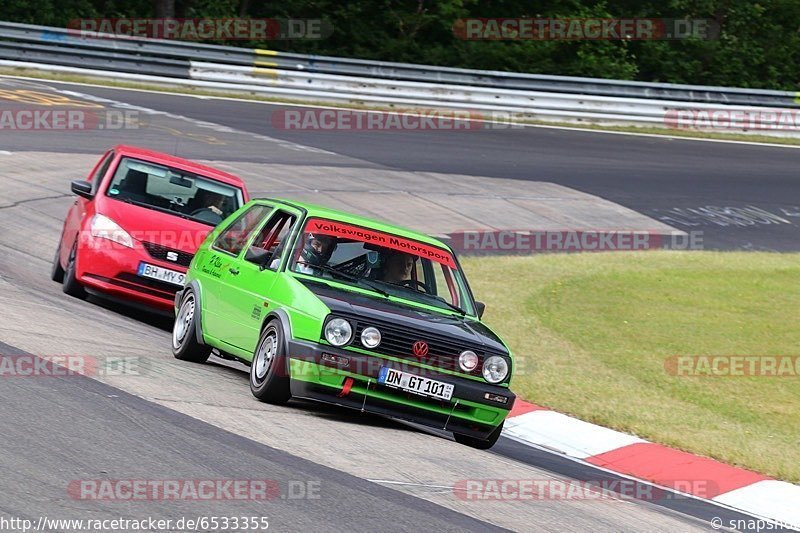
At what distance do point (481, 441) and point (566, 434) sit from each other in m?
1.64

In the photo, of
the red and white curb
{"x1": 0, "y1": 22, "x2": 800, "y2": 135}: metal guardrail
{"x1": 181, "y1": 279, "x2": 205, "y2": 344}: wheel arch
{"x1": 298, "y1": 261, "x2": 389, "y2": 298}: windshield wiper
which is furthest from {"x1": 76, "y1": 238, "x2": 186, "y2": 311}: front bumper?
{"x1": 0, "y1": 22, "x2": 800, "y2": 135}: metal guardrail

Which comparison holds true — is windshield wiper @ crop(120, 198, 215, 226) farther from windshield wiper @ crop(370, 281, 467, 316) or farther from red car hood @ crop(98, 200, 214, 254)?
windshield wiper @ crop(370, 281, 467, 316)

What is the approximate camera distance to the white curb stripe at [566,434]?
9961 millimetres

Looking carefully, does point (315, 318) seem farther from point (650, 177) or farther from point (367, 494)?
point (650, 177)

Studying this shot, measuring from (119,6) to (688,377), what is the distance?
1089 inches

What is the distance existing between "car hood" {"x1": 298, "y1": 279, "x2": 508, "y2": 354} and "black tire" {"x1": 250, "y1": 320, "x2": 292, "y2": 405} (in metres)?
0.41

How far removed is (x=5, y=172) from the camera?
18.9 m

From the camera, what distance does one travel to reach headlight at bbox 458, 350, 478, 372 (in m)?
8.48

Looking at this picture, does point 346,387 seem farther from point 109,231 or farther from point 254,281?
point 109,231

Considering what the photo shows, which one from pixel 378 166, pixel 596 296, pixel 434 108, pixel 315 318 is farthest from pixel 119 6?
pixel 315 318

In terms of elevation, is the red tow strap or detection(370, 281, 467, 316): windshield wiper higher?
detection(370, 281, 467, 316): windshield wiper

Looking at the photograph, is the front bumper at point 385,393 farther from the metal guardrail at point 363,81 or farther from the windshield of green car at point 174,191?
the metal guardrail at point 363,81

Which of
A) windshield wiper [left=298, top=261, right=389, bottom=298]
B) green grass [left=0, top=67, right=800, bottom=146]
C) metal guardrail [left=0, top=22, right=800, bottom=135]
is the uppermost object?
metal guardrail [left=0, top=22, right=800, bottom=135]

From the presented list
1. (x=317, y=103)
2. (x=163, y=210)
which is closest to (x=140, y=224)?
(x=163, y=210)
